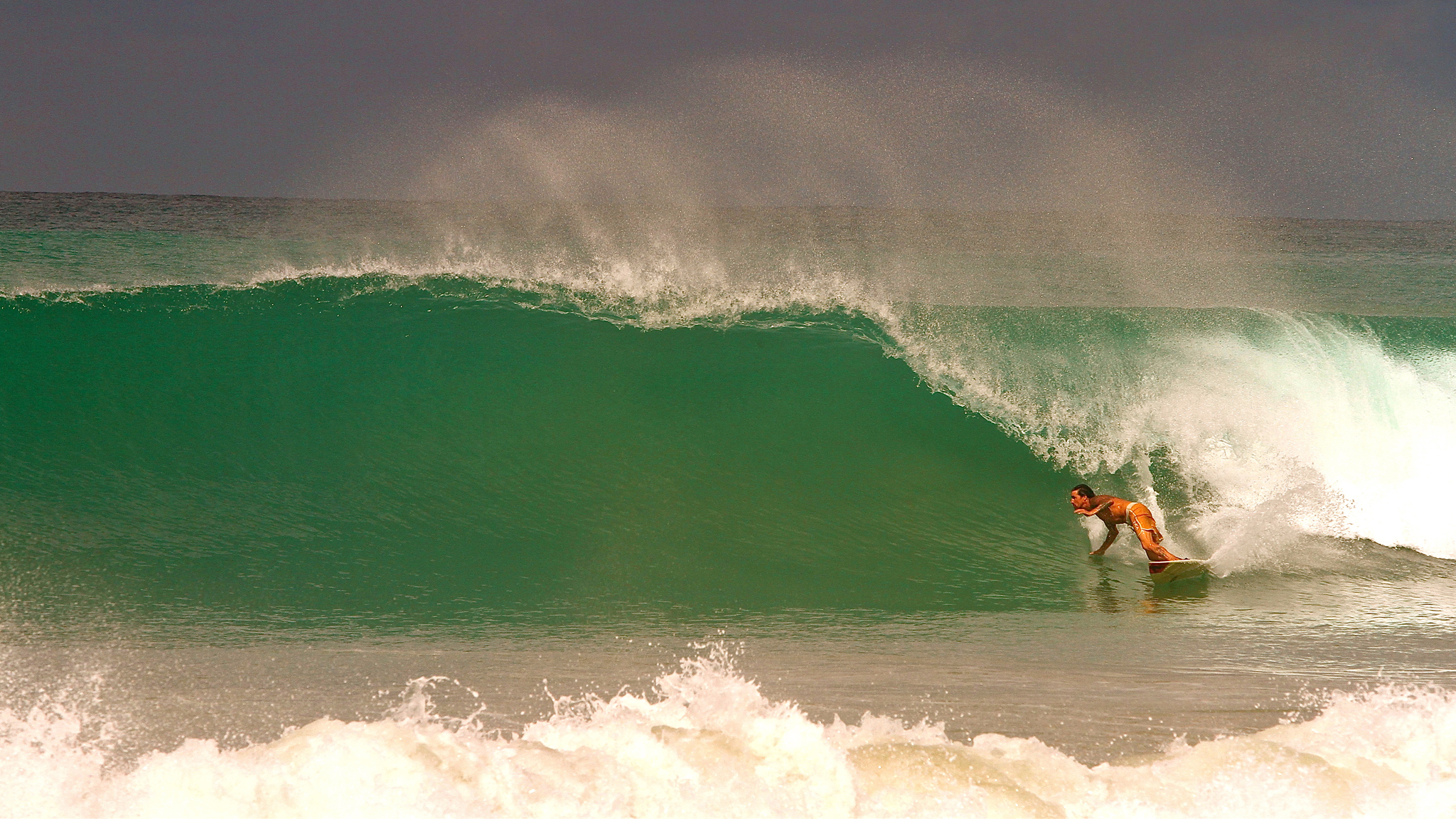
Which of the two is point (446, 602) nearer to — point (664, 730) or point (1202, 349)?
point (664, 730)

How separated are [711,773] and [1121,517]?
11.6 feet

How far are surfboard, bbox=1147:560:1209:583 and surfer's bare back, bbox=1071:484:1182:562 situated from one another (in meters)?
0.04

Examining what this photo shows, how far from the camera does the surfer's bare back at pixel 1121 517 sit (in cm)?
496

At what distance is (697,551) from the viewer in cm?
515

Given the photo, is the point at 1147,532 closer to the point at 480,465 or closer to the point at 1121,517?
the point at 1121,517

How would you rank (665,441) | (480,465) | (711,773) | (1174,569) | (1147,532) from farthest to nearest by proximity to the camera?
1. (665,441)
2. (480,465)
3. (1147,532)
4. (1174,569)
5. (711,773)

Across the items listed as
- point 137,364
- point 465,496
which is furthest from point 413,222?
point 465,496

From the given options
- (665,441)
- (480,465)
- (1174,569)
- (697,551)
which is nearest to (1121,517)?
(1174,569)

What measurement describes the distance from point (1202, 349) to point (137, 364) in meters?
9.03

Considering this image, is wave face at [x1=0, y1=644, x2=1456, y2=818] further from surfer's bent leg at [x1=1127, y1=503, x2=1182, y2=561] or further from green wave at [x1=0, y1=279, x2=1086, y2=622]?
surfer's bent leg at [x1=1127, y1=503, x2=1182, y2=561]

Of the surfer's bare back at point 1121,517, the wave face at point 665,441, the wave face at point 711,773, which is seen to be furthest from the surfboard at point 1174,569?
the wave face at point 711,773

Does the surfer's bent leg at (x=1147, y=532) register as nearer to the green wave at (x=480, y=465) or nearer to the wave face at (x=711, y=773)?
the green wave at (x=480, y=465)

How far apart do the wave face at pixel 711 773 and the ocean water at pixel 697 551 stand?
1 centimetres

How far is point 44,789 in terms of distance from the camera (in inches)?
104
